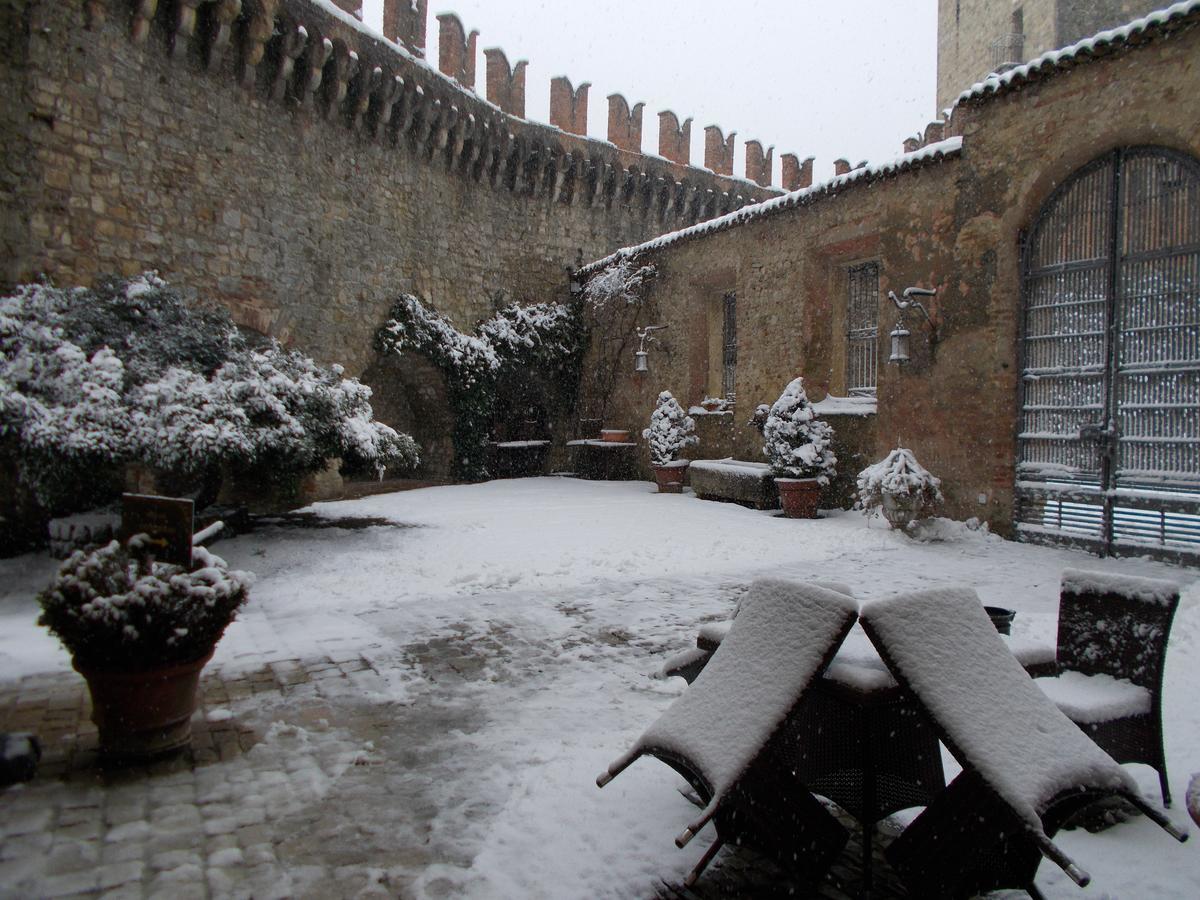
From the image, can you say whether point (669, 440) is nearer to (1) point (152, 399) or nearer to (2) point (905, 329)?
(2) point (905, 329)

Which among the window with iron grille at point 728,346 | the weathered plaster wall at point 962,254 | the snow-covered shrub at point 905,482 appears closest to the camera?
the weathered plaster wall at point 962,254

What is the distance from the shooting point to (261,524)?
353 inches

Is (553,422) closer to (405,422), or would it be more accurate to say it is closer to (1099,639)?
(405,422)

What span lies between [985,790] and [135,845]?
101 inches

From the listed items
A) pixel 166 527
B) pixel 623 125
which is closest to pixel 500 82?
pixel 623 125

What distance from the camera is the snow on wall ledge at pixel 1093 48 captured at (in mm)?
6652

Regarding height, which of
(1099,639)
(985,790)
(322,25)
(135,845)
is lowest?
(135,845)

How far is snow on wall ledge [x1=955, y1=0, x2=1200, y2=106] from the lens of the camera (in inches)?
262

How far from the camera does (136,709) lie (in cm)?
305

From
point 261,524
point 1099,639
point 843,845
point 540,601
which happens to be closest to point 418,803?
point 843,845

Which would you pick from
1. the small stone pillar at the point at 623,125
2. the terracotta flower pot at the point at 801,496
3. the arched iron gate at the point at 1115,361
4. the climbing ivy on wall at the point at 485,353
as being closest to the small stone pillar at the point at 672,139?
the small stone pillar at the point at 623,125

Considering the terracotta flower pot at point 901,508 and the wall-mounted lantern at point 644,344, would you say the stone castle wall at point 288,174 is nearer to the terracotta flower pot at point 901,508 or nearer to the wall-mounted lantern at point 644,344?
the wall-mounted lantern at point 644,344

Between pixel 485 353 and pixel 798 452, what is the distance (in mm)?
7057

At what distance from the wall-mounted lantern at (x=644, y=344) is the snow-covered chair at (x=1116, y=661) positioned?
11676mm
